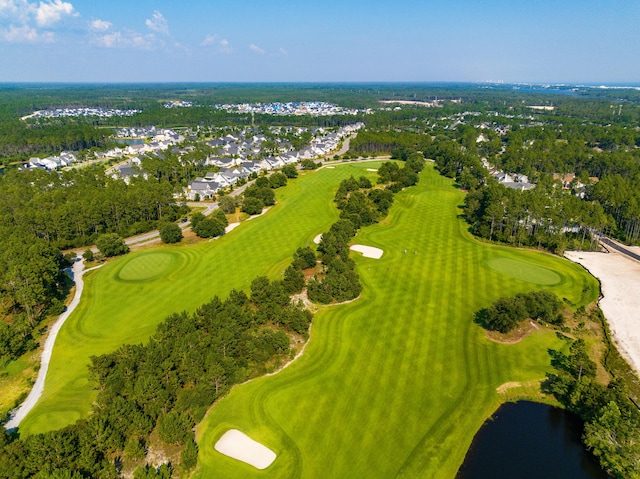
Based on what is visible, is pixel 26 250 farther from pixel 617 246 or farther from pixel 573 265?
pixel 617 246

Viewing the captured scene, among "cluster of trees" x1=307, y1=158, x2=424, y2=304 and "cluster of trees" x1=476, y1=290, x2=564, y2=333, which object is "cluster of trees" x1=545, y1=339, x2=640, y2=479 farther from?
"cluster of trees" x1=307, y1=158, x2=424, y2=304

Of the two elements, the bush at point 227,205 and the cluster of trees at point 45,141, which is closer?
the bush at point 227,205

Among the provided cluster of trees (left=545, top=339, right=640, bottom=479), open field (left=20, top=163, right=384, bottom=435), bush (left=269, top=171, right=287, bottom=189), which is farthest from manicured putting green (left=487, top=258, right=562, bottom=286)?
bush (left=269, top=171, right=287, bottom=189)

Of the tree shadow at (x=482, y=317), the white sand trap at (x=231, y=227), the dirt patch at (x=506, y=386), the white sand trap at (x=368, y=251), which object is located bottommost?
the white sand trap at (x=231, y=227)

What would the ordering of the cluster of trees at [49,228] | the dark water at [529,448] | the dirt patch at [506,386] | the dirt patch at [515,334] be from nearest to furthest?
the dark water at [529,448], the dirt patch at [506,386], the dirt patch at [515,334], the cluster of trees at [49,228]

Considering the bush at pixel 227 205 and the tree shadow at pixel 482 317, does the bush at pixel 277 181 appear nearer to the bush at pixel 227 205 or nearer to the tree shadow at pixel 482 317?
the bush at pixel 227 205

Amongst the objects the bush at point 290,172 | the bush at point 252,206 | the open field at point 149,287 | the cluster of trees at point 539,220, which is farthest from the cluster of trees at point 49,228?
the cluster of trees at point 539,220

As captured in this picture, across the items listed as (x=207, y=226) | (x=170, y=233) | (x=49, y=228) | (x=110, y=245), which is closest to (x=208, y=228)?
(x=207, y=226)
